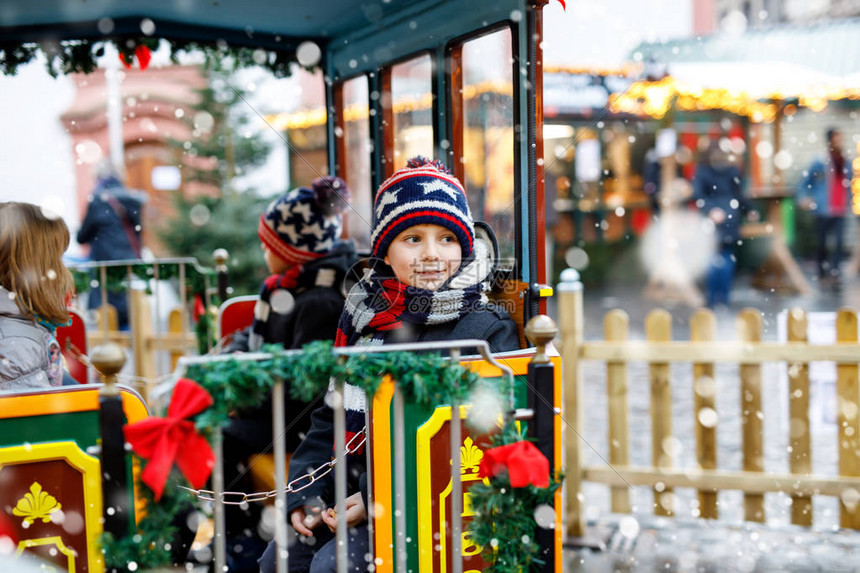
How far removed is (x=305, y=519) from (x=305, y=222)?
5.43ft

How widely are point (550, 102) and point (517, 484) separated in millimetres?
10127

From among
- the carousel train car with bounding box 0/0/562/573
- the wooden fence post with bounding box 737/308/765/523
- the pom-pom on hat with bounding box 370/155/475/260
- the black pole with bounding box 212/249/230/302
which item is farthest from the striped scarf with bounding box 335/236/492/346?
the black pole with bounding box 212/249/230/302

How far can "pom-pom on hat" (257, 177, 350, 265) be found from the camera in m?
3.63

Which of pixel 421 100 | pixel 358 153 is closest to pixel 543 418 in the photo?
pixel 421 100

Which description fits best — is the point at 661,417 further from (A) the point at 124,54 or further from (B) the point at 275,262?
(A) the point at 124,54

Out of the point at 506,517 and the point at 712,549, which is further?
the point at 712,549

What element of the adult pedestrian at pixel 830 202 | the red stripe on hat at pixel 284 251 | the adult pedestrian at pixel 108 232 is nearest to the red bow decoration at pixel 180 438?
the red stripe on hat at pixel 284 251

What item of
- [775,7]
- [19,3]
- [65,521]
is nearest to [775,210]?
[775,7]

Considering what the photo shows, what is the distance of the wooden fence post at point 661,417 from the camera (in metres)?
3.98

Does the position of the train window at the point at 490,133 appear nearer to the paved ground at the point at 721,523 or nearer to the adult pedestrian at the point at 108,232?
the paved ground at the point at 721,523

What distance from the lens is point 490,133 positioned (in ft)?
10.6

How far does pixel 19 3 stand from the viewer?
343cm

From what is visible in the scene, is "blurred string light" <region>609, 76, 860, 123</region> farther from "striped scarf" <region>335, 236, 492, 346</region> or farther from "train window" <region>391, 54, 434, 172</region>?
"striped scarf" <region>335, 236, 492, 346</region>

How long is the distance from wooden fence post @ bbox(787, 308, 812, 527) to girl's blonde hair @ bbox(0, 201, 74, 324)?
131 inches
